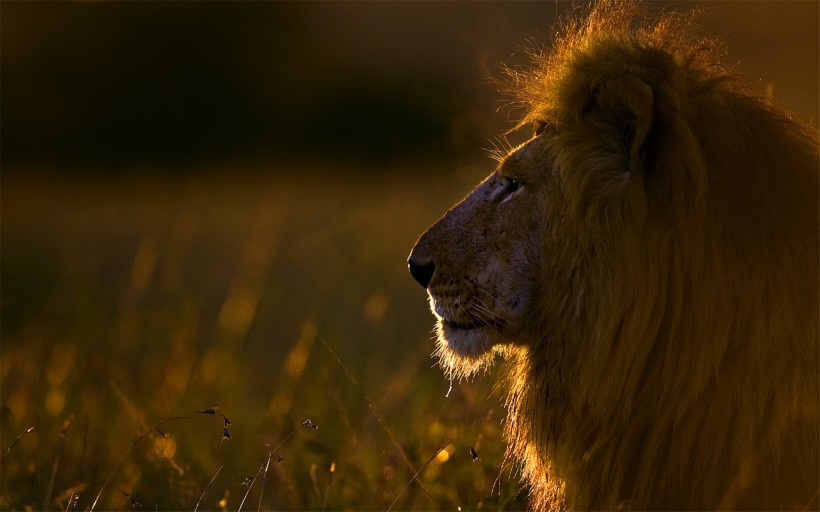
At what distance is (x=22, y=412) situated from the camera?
4809mm

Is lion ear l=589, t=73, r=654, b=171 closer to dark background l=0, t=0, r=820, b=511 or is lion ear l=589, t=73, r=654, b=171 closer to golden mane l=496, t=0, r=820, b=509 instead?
golden mane l=496, t=0, r=820, b=509

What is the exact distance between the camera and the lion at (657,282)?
7.38 feet

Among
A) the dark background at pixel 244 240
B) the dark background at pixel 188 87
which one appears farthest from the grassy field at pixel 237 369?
the dark background at pixel 188 87

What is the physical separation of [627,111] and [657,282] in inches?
17.0

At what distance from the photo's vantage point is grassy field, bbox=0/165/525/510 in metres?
3.71

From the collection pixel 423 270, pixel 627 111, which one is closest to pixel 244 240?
pixel 423 270

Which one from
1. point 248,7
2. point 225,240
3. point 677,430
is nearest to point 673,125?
point 677,430

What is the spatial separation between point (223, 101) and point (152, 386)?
15.0 m

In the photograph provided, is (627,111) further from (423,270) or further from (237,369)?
(237,369)

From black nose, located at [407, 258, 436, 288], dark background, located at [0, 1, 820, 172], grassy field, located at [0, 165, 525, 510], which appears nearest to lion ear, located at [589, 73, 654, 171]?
black nose, located at [407, 258, 436, 288]

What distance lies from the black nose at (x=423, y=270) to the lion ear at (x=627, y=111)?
61 centimetres

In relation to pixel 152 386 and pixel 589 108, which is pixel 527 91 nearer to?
pixel 589 108

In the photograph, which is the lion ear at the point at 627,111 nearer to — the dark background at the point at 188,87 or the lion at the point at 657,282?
the lion at the point at 657,282

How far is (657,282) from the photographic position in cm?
234
